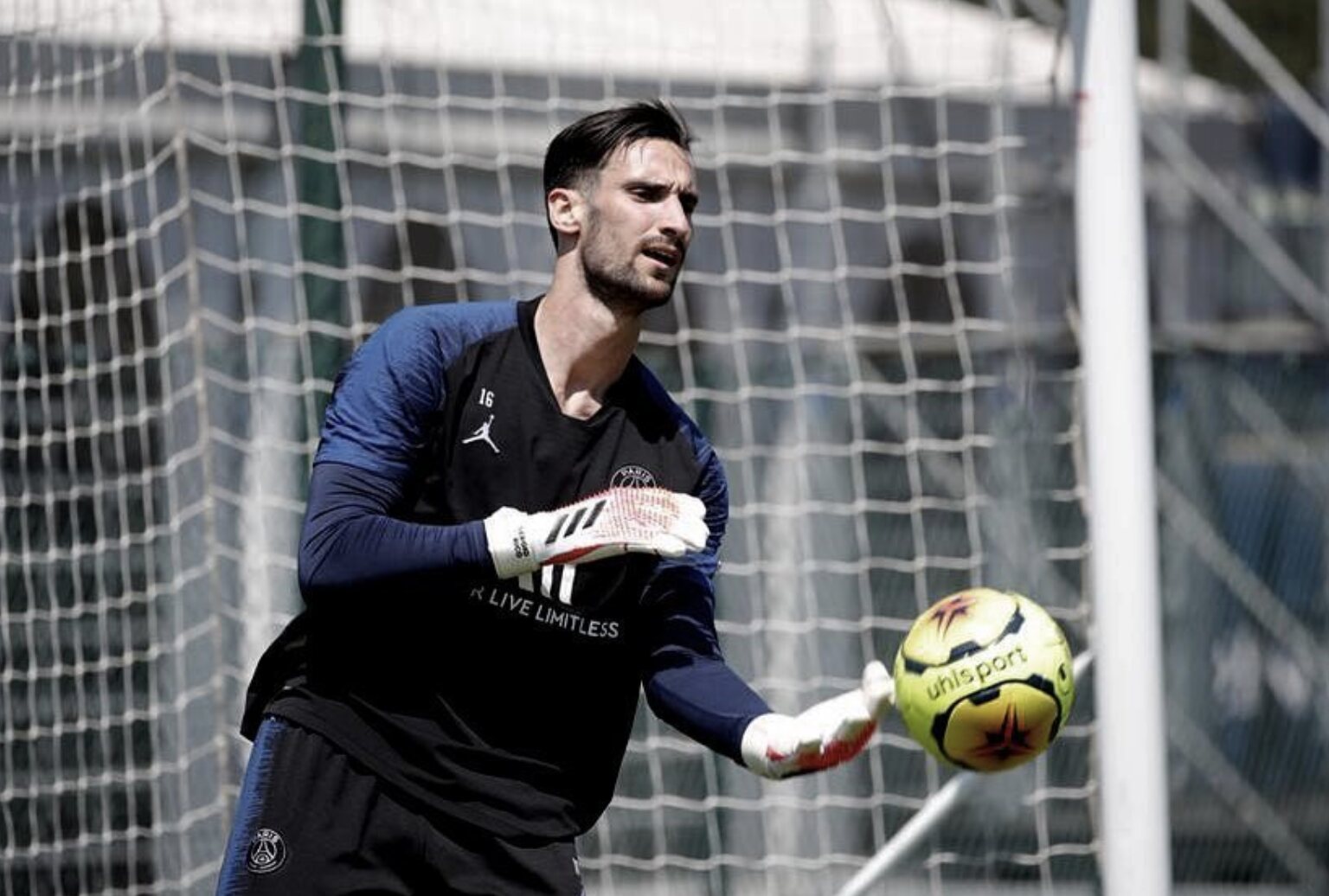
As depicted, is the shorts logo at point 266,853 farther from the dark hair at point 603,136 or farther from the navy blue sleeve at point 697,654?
the dark hair at point 603,136

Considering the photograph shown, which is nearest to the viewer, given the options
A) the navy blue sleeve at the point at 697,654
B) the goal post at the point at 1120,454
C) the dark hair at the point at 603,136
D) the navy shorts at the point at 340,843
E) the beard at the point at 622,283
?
the navy shorts at the point at 340,843

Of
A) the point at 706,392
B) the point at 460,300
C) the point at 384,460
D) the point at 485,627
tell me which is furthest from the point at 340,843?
the point at 706,392

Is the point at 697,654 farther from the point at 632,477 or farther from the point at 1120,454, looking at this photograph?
the point at 1120,454

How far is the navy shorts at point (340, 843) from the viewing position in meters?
3.74

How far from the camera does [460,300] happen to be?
252 inches

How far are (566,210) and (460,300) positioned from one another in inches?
88.8

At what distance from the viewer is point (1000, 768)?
12.2 ft

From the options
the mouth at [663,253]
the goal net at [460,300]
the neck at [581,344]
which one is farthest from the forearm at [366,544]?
the goal net at [460,300]

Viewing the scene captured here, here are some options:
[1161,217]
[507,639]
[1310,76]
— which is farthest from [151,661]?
[1310,76]

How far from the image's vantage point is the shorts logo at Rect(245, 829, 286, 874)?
12.3 feet

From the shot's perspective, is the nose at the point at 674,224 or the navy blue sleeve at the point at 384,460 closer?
the navy blue sleeve at the point at 384,460

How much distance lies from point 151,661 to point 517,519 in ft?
9.19

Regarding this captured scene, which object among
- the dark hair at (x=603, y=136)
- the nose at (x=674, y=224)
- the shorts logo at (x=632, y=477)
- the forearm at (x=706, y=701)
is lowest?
the forearm at (x=706, y=701)

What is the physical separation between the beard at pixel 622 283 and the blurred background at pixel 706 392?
180 centimetres
